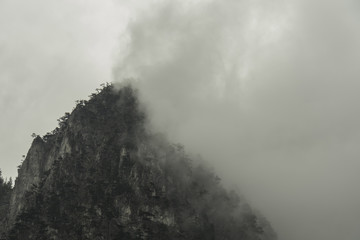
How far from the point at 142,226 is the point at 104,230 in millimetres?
13814

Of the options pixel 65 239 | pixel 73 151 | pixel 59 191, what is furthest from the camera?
pixel 73 151

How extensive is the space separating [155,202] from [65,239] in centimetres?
3537

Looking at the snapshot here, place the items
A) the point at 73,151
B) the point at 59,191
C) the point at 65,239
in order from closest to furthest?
the point at 65,239
the point at 59,191
the point at 73,151

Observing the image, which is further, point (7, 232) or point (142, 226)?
point (7, 232)

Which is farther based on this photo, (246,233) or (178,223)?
(246,233)

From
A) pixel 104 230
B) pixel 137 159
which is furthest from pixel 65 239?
pixel 137 159

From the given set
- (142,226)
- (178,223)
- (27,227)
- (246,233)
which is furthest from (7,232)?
(246,233)

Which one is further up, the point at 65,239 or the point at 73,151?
the point at 73,151

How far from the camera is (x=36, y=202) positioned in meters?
182

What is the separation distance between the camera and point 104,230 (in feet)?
552

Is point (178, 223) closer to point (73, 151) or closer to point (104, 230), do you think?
point (104, 230)

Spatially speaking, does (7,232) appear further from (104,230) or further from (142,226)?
(142,226)

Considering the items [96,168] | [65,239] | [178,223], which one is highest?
[96,168]

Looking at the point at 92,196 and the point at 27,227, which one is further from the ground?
the point at 92,196
